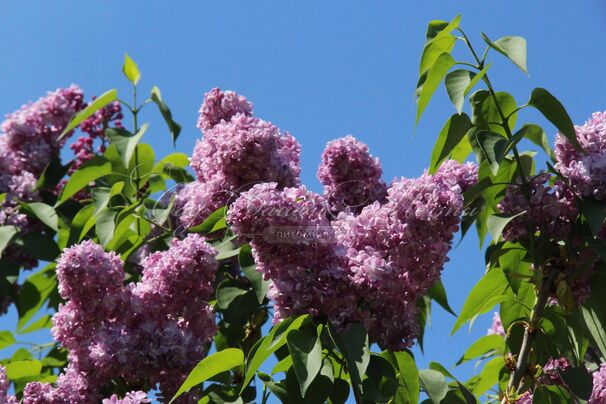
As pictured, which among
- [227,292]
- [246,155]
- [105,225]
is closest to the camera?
[246,155]

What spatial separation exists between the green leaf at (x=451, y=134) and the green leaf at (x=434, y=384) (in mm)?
520

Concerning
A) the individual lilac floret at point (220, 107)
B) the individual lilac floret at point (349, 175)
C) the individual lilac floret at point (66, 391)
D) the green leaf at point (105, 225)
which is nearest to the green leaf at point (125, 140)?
the green leaf at point (105, 225)

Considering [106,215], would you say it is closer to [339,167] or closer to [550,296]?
[339,167]

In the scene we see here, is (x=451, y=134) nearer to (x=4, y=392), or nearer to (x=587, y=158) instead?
(x=587, y=158)

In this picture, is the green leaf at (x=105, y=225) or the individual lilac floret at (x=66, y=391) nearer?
the individual lilac floret at (x=66, y=391)

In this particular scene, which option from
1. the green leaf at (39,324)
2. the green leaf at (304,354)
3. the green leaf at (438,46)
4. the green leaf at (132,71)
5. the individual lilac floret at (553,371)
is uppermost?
the green leaf at (132,71)

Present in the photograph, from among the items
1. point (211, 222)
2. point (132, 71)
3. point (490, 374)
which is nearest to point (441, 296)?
point (490, 374)

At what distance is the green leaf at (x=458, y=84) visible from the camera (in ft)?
7.70

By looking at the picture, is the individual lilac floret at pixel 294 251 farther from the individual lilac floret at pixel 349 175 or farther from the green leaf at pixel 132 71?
the green leaf at pixel 132 71

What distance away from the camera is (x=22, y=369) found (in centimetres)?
285

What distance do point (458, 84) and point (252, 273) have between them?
2.33 ft

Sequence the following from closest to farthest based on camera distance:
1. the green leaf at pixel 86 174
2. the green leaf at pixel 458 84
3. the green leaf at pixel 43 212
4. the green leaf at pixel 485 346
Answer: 1. the green leaf at pixel 458 84
2. the green leaf at pixel 485 346
3. the green leaf at pixel 86 174
4. the green leaf at pixel 43 212

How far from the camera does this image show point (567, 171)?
2414 millimetres

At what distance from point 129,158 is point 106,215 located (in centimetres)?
32
